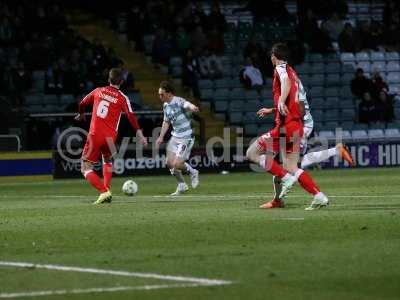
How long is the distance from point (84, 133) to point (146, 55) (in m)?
6.77

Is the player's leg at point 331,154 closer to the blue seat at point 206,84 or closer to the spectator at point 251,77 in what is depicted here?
the spectator at point 251,77

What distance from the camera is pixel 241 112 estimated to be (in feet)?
112

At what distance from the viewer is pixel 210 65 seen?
34469mm

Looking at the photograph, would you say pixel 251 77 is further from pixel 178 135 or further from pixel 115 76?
pixel 115 76

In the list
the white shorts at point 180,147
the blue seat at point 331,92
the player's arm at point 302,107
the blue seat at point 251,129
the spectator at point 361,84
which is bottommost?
the blue seat at point 251,129

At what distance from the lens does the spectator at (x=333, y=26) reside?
124 ft

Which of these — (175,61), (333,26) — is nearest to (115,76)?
(175,61)

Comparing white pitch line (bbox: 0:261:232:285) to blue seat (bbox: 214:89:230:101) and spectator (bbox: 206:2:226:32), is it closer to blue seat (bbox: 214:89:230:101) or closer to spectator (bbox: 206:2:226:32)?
blue seat (bbox: 214:89:230:101)

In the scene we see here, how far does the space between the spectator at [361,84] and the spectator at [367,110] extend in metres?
0.24

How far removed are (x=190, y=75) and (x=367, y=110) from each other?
571 centimetres

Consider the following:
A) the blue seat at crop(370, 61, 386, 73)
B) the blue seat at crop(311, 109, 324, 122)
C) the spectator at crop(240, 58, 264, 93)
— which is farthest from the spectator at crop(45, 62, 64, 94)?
the blue seat at crop(370, 61, 386, 73)

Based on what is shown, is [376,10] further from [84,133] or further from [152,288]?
[152,288]

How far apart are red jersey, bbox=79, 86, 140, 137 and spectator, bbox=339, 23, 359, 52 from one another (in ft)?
61.5

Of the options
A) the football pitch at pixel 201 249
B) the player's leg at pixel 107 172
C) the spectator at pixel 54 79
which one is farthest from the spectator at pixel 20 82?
the player's leg at pixel 107 172
